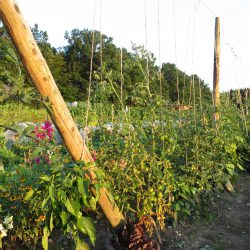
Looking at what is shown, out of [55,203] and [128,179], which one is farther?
[128,179]

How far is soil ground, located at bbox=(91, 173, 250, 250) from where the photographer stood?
3.13m

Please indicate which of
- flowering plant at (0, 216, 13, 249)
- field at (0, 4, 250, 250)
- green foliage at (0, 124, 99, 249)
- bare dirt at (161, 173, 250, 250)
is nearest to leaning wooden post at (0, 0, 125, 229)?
field at (0, 4, 250, 250)

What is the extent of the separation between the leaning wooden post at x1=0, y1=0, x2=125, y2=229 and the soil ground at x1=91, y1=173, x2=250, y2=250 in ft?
3.50

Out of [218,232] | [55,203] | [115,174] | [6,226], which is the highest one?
[115,174]

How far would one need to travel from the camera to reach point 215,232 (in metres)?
3.44

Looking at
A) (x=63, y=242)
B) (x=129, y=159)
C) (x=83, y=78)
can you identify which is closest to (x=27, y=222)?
(x=63, y=242)

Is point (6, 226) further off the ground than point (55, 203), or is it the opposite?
point (55, 203)

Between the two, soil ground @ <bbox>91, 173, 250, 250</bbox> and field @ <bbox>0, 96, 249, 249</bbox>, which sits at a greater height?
field @ <bbox>0, 96, 249, 249</bbox>

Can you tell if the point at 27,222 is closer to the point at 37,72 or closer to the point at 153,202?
the point at 153,202

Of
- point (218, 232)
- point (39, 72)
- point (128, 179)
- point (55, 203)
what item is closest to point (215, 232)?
point (218, 232)

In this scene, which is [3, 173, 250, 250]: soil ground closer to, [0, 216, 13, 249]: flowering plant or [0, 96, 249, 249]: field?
[0, 96, 249, 249]: field

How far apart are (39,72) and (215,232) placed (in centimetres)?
238

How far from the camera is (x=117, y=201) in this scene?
284 centimetres

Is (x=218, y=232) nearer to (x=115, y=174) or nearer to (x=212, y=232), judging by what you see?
(x=212, y=232)
